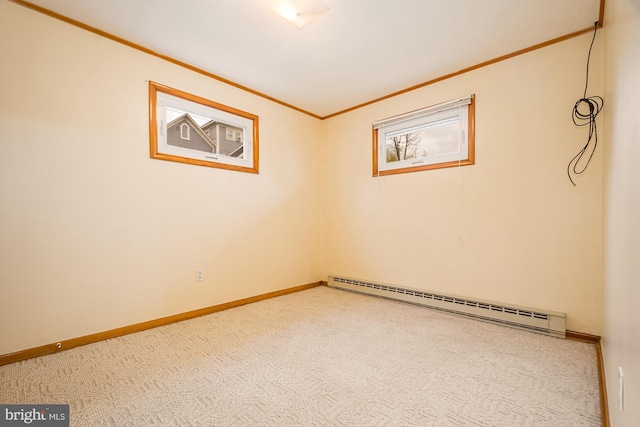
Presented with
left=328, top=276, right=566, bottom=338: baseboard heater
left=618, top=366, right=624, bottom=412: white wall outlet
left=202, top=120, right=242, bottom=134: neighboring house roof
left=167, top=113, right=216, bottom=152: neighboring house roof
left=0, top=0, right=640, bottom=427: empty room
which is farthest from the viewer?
left=202, top=120, right=242, bottom=134: neighboring house roof

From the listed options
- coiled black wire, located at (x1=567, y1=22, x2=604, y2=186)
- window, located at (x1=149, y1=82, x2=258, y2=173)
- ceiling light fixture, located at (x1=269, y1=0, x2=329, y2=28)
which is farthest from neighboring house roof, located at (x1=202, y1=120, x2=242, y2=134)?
coiled black wire, located at (x1=567, y1=22, x2=604, y2=186)

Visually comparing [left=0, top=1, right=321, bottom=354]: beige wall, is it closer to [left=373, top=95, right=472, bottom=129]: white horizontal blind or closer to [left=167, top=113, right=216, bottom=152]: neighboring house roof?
[left=167, top=113, right=216, bottom=152]: neighboring house roof

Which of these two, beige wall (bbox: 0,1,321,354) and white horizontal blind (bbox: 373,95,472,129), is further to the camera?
white horizontal blind (bbox: 373,95,472,129)

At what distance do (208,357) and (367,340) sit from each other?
45.6 inches

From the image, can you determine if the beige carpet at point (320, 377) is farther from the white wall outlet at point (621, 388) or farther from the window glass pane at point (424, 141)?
the window glass pane at point (424, 141)

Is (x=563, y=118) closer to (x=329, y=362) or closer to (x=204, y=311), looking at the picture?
(x=329, y=362)

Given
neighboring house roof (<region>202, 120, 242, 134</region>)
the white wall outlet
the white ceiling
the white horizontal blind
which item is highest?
the white ceiling

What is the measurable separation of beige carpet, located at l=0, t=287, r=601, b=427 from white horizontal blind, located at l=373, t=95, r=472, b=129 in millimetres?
2132

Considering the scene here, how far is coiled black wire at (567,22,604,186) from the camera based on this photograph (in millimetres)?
2143

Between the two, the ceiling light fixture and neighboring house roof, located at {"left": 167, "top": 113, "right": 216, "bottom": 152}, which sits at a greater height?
the ceiling light fixture

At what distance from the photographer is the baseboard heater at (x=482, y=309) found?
2.26 meters

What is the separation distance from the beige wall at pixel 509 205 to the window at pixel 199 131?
158cm

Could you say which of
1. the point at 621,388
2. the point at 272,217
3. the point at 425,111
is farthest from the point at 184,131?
the point at 621,388

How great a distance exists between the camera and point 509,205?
8.34ft
